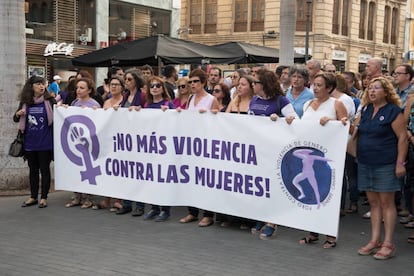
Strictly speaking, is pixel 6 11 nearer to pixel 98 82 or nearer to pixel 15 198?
pixel 15 198

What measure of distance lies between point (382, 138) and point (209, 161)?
2.05 metres

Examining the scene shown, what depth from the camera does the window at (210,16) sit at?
40928 millimetres

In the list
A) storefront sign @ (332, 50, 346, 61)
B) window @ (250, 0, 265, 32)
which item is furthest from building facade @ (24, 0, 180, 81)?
storefront sign @ (332, 50, 346, 61)

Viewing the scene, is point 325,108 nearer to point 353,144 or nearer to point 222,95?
point 353,144

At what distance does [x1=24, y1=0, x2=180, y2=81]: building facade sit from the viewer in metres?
17.6

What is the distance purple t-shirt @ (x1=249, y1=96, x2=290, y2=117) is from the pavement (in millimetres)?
1444

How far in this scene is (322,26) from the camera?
36250 mm

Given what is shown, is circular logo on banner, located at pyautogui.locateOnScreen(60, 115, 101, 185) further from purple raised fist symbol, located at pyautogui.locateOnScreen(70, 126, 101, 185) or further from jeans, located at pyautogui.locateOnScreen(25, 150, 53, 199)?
jeans, located at pyautogui.locateOnScreen(25, 150, 53, 199)

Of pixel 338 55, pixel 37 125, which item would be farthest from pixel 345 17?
pixel 37 125

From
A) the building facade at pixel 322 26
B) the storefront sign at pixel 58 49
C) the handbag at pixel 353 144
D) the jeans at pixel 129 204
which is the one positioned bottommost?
the jeans at pixel 129 204

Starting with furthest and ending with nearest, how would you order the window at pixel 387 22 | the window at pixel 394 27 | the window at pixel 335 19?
the window at pixel 394 27 < the window at pixel 387 22 < the window at pixel 335 19

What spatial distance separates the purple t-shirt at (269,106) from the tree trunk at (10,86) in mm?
4473

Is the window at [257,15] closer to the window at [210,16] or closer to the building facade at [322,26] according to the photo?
the building facade at [322,26]

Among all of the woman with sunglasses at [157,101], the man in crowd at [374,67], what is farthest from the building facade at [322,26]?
the woman with sunglasses at [157,101]
